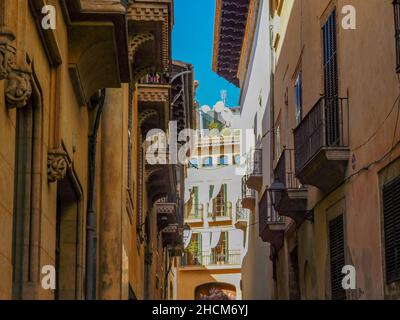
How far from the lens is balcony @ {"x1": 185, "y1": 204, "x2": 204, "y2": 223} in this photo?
61812mm

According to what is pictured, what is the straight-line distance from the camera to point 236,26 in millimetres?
42250

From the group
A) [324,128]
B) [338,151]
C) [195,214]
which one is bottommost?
[338,151]

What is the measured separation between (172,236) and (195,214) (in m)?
22.5

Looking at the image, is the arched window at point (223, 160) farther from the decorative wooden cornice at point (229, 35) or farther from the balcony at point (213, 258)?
the decorative wooden cornice at point (229, 35)

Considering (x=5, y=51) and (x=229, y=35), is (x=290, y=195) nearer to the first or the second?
(x=5, y=51)

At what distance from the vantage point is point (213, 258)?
60.1 meters

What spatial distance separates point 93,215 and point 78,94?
7.29 ft

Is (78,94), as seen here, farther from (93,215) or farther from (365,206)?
(365,206)

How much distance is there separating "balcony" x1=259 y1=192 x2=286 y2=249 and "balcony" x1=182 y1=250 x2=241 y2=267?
3246 centimetres

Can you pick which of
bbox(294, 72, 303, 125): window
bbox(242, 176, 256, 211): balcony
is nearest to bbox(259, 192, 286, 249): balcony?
bbox(294, 72, 303, 125): window

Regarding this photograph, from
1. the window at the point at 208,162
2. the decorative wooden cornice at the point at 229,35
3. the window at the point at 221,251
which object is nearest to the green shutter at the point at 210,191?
the window at the point at 208,162

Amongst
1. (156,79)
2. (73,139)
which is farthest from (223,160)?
(73,139)

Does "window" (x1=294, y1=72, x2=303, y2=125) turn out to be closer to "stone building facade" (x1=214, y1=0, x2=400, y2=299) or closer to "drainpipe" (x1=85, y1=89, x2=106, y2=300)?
"stone building facade" (x1=214, y1=0, x2=400, y2=299)
